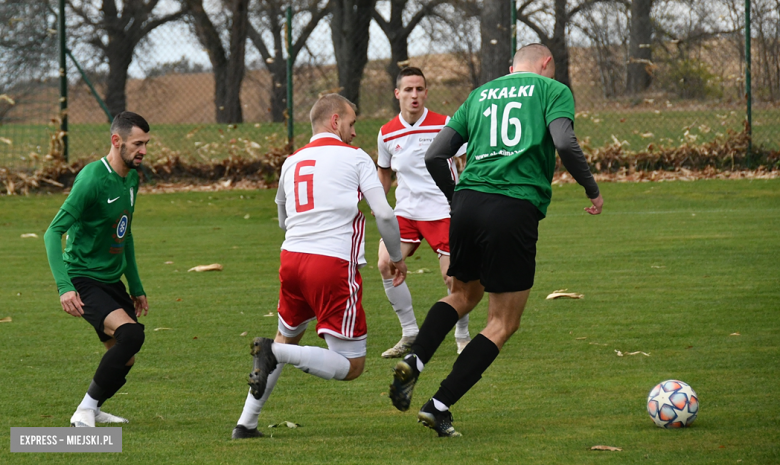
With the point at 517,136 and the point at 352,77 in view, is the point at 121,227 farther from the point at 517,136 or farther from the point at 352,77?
the point at 352,77

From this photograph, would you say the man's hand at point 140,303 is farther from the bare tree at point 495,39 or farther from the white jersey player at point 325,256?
the bare tree at point 495,39

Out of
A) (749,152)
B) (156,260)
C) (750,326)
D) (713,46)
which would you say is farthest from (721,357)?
(713,46)

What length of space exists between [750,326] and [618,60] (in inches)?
415

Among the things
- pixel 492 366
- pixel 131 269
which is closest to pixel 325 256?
pixel 131 269

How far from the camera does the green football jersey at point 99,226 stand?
4547mm

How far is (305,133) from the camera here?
49.4 feet

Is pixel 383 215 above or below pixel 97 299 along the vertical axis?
above

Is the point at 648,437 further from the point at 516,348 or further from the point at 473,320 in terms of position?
the point at 473,320

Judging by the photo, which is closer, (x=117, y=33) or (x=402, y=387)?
(x=402, y=387)

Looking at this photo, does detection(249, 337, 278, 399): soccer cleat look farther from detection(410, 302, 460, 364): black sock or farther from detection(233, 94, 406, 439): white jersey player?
detection(410, 302, 460, 364): black sock

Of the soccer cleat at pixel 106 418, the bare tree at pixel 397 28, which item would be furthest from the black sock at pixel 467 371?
the bare tree at pixel 397 28

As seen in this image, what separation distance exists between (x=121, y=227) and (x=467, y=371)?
6.67 feet

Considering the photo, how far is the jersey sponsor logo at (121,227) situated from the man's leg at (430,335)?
5.64 feet

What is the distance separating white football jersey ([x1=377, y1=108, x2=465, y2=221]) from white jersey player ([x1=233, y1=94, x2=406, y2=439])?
224cm
